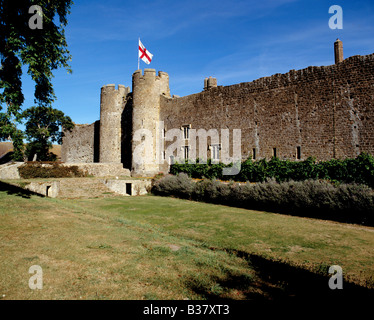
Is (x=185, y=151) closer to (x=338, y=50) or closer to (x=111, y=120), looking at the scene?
(x=111, y=120)

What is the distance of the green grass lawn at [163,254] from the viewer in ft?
14.3

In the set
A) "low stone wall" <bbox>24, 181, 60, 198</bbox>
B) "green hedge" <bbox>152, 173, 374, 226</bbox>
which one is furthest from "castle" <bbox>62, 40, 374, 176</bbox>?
"low stone wall" <bbox>24, 181, 60, 198</bbox>

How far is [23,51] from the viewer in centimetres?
923

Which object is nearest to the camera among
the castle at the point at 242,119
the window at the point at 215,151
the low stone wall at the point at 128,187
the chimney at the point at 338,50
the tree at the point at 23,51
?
the tree at the point at 23,51

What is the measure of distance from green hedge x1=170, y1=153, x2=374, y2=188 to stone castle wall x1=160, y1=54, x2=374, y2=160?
763 mm

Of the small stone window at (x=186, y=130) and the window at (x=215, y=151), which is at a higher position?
the small stone window at (x=186, y=130)

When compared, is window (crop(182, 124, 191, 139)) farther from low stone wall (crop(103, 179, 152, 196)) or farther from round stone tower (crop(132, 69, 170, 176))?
low stone wall (crop(103, 179, 152, 196))

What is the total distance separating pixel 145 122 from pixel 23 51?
60.6 feet

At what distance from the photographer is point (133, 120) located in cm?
2803

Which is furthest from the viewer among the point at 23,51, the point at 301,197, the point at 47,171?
the point at 47,171

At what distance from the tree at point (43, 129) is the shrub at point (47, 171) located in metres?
16.6

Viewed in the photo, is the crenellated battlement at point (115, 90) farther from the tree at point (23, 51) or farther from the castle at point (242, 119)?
the tree at point (23, 51)

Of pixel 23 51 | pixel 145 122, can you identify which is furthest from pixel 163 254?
pixel 145 122

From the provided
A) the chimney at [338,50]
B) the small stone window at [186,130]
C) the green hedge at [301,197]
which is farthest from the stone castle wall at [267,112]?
the green hedge at [301,197]
